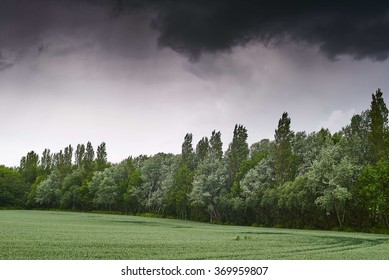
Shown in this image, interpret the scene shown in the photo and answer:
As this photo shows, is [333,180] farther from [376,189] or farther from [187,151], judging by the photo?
[187,151]

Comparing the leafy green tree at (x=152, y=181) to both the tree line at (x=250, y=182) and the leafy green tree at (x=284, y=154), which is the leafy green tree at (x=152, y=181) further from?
the leafy green tree at (x=284, y=154)

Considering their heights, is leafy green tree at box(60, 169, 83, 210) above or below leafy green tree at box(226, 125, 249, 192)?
below

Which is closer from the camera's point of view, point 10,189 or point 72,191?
point 72,191

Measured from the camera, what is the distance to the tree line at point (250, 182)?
211ft

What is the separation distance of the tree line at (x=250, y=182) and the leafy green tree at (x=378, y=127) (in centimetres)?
16

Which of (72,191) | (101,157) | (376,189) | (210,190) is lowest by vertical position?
(72,191)

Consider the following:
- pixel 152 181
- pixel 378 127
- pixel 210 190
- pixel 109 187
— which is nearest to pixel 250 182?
pixel 210 190

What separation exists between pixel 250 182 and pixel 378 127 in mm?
30216

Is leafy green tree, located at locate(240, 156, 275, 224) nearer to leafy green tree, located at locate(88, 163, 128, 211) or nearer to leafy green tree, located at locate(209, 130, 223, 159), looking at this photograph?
leafy green tree, located at locate(209, 130, 223, 159)

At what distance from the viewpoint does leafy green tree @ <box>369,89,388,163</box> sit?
211 ft

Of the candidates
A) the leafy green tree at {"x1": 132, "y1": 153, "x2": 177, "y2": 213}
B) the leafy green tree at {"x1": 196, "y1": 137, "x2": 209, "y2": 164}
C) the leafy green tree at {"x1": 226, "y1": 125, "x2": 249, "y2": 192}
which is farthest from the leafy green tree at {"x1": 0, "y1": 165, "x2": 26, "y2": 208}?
the leafy green tree at {"x1": 226, "y1": 125, "x2": 249, "y2": 192}

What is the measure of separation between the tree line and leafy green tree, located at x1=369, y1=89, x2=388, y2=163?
157 millimetres

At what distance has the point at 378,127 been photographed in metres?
64.4

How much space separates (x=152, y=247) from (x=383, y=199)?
41942mm
